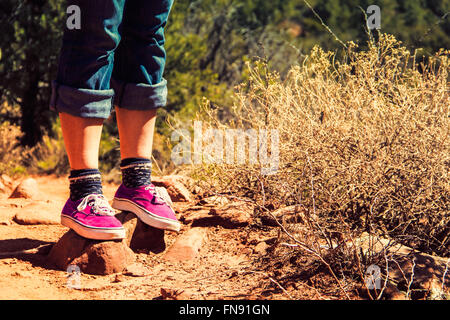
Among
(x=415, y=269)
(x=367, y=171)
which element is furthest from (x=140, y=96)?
(x=415, y=269)

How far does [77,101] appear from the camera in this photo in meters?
Answer: 2.35

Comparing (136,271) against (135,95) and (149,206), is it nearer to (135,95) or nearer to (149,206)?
(149,206)

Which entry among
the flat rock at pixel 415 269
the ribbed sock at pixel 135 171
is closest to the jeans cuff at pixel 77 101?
the ribbed sock at pixel 135 171

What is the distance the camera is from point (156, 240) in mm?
2719

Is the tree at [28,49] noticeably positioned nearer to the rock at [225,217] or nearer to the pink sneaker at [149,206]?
the rock at [225,217]

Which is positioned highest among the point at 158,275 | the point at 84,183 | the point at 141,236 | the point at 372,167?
the point at 372,167

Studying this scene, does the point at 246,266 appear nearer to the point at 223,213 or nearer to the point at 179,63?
the point at 223,213

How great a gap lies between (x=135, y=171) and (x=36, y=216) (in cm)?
73

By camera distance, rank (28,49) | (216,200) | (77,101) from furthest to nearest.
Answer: (28,49), (216,200), (77,101)

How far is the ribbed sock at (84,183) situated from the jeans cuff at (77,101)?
249 mm

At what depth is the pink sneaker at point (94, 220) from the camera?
8.02 feet

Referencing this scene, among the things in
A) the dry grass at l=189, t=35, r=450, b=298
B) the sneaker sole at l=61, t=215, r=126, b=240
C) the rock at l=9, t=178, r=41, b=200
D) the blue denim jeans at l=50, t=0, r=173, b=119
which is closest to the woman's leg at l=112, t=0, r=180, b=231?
the blue denim jeans at l=50, t=0, r=173, b=119
